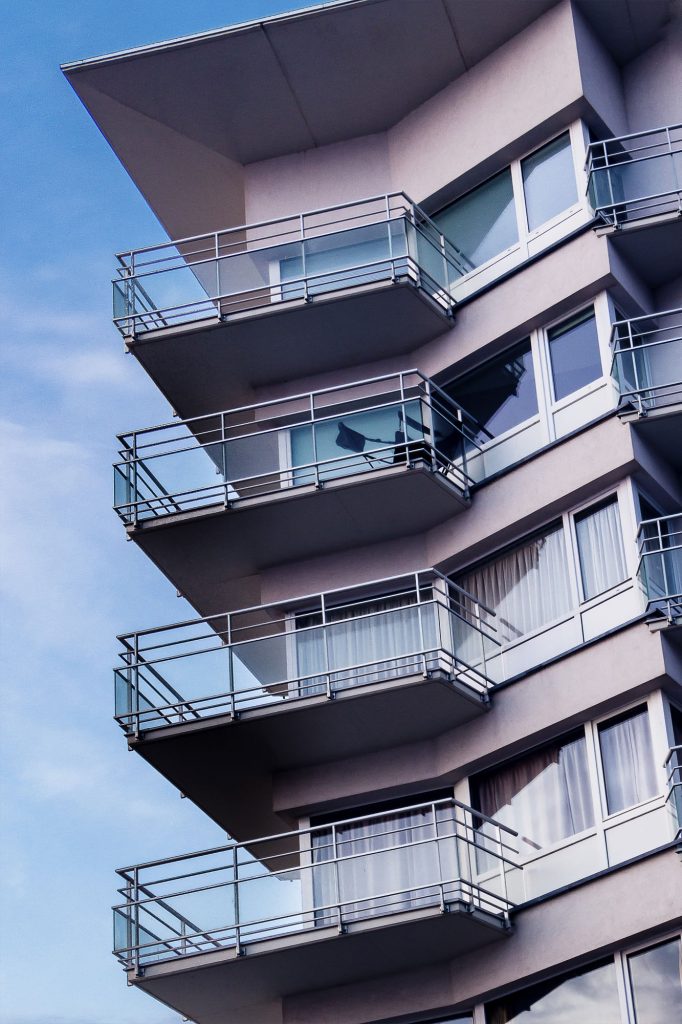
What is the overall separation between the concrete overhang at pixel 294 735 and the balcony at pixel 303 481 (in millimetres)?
2707

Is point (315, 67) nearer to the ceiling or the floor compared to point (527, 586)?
nearer to the ceiling

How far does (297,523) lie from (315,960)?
5.80 m

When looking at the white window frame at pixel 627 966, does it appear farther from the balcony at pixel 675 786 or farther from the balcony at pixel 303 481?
the balcony at pixel 303 481

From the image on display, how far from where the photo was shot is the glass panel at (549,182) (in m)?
24.4

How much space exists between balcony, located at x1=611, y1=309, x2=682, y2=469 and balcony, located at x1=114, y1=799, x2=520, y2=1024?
5167 millimetres

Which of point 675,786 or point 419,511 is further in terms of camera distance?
point 419,511

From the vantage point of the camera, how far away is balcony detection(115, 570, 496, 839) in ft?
73.2

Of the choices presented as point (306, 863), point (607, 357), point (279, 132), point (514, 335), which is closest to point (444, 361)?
point (514, 335)

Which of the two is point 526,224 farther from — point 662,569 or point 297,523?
point 662,569

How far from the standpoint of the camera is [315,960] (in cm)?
2111

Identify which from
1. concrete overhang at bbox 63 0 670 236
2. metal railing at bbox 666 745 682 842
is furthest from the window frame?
metal railing at bbox 666 745 682 842

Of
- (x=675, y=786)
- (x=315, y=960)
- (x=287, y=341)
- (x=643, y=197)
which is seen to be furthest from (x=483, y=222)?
(x=315, y=960)

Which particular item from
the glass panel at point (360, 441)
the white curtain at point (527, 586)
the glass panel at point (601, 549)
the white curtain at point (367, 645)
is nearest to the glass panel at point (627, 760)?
the glass panel at point (601, 549)

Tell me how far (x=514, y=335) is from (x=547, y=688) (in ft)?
16.6
